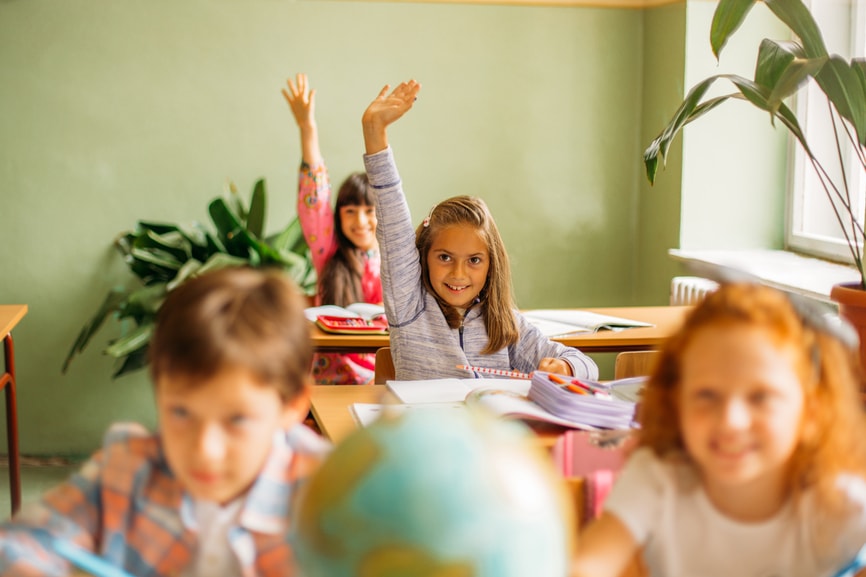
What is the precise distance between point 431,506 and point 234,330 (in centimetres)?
34

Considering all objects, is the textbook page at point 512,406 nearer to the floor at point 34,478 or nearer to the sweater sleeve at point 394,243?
the sweater sleeve at point 394,243

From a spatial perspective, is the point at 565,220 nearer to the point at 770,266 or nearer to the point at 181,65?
the point at 770,266

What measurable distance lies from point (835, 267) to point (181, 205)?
8.21 feet

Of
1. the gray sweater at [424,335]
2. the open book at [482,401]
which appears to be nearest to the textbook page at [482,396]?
the open book at [482,401]

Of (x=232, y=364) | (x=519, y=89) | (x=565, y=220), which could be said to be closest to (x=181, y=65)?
(x=519, y=89)

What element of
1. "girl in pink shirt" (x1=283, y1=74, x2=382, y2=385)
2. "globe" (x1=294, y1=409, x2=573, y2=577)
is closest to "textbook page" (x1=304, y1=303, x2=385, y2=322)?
"girl in pink shirt" (x1=283, y1=74, x2=382, y2=385)

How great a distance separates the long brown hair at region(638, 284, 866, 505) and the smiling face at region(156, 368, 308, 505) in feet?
1.36

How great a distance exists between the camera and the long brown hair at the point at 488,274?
2.26 meters

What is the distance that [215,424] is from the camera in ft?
3.04

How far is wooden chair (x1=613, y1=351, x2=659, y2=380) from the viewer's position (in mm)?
2281

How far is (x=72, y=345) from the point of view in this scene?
406cm

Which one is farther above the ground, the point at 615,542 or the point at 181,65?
the point at 181,65

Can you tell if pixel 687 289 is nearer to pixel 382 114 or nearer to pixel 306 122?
pixel 306 122

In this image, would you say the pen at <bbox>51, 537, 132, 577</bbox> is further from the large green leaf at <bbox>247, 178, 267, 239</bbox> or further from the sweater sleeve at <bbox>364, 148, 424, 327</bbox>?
the large green leaf at <bbox>247, 178, 267, 239</bbox>
